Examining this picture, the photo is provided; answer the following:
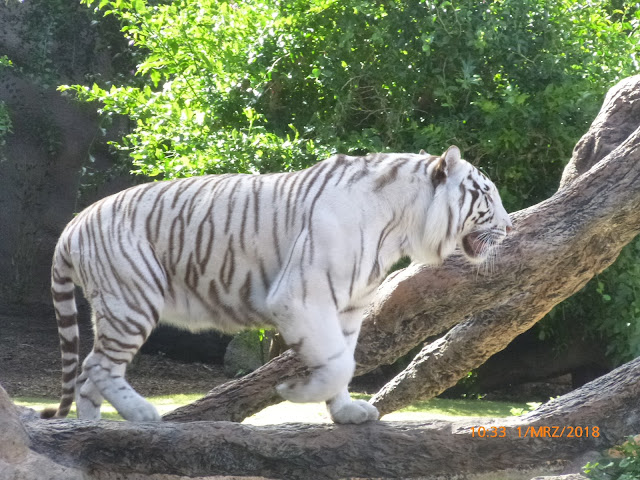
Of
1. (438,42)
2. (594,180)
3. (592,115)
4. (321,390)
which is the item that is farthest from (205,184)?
(592,115)

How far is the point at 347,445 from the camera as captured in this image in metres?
3.50

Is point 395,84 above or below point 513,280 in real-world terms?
above

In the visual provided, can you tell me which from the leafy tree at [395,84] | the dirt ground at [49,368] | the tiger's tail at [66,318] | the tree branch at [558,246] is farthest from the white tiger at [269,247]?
the dirt ground at [49,368]

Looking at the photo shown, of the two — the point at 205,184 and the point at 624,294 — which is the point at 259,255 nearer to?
the point at 205,184

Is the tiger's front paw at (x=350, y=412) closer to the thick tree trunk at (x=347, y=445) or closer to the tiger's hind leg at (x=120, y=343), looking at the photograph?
the thick tree trunk at (x=347, y=445)

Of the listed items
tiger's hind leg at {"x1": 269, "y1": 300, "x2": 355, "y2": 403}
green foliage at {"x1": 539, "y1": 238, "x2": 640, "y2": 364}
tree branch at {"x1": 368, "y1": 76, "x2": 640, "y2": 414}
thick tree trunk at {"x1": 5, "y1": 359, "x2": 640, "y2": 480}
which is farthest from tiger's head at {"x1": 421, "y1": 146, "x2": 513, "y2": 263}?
green foliage at {"x1": 539, "y1": 238, "x2": 640, "y2": 364}

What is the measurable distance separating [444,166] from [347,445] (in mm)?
1328

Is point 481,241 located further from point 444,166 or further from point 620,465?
point 620,465

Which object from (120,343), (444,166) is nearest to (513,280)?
(444,166)

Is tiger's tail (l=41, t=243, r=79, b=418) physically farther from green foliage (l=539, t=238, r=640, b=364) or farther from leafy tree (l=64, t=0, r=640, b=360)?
green foliage (l=539, t=238, r=640, b=364)

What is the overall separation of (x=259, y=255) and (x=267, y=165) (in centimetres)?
276

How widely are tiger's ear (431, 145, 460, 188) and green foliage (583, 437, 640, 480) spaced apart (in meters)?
1.38

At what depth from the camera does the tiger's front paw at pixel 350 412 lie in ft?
11.8

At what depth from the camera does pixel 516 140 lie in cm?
660
